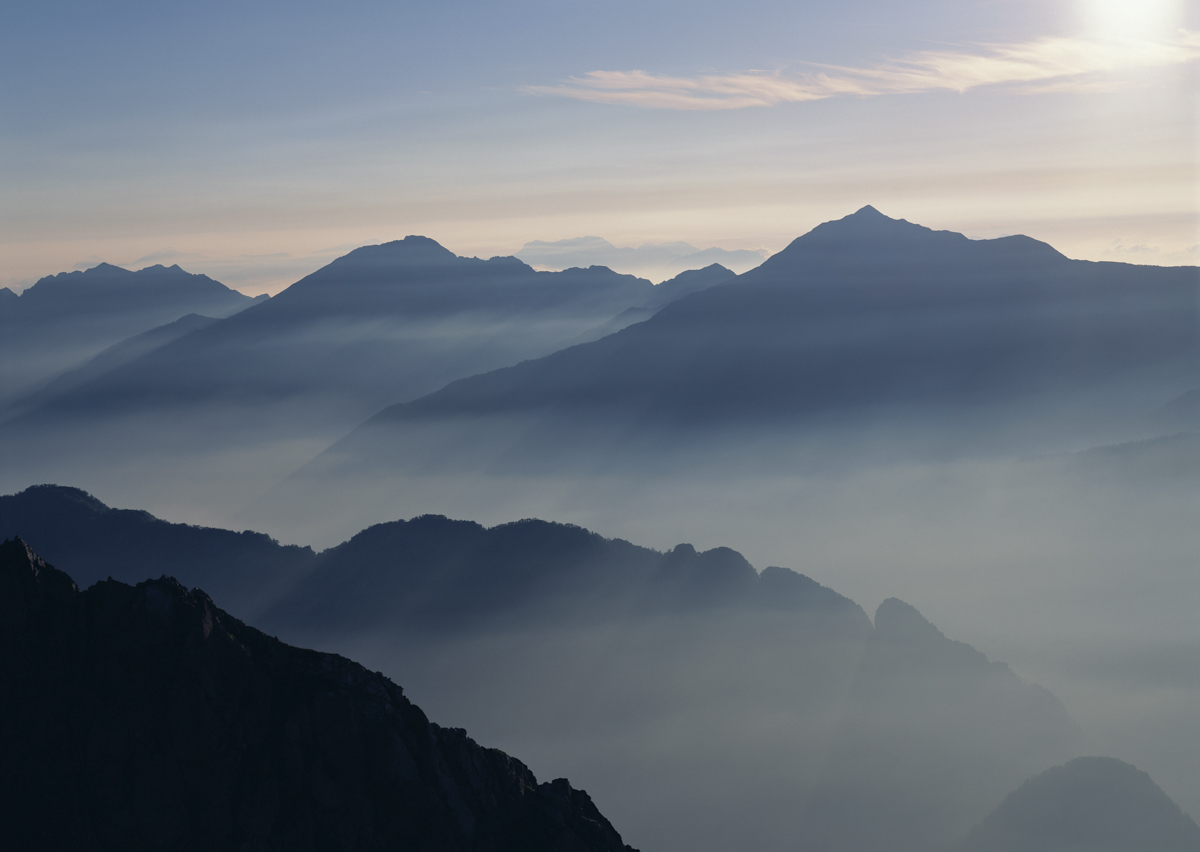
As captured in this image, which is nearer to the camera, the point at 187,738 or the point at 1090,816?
the point at 187,738

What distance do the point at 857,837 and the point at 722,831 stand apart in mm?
24341

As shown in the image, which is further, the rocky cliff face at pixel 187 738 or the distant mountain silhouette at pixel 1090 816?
the distant mountain silhouette at pixel 1090 816

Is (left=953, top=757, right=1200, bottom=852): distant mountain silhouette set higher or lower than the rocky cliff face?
lower

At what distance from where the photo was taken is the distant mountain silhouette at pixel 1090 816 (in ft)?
496

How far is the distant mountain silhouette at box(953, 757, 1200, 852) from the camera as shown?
496ft

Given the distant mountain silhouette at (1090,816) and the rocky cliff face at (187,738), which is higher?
the rocky cliff face at (187,738)

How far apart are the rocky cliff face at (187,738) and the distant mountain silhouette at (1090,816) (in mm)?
141640

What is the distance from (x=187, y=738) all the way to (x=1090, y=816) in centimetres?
15496

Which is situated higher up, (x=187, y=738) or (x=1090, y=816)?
(x=187, y=738)

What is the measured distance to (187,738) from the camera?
3884 centimetres

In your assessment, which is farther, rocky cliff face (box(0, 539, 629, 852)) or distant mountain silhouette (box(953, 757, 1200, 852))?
distant mountain silhouette (box(953, 757, 1200, 852))

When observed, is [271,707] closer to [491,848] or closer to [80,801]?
[80,801]

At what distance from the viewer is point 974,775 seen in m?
196

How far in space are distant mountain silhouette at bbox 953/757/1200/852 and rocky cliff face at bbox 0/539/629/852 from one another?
5576 inches
